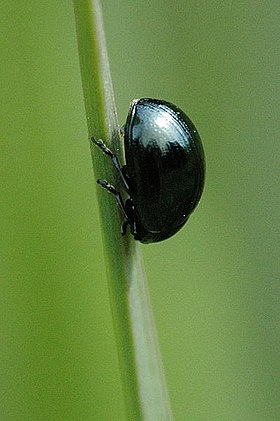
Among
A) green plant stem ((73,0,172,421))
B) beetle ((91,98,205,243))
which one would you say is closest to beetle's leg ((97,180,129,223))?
green plant stem ((73,0,172,421))

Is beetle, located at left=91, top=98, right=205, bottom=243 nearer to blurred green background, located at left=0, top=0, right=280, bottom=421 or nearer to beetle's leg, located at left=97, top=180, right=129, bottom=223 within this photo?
blurred green background, located at left=0, top=0, right=280, bottom=421

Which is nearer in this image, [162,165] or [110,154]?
[110,154]

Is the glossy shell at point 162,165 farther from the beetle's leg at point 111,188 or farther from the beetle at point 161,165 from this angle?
the beetle's leg at point 111,188

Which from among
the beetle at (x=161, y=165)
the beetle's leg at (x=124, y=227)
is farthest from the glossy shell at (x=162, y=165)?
the beetle's leg at (x=124, y=227)

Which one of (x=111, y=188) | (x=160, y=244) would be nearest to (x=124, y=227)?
(x=111, y=188)

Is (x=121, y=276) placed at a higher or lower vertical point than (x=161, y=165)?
lower

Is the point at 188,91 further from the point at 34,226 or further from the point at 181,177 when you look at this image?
the point at 34,226

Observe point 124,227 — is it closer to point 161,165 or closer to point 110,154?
point 110,154

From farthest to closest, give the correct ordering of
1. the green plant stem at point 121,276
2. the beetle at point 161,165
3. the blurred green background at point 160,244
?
the beetle at point 161,165 < the blurred green background at point 160,244 < the green plant stem at point 121,276
